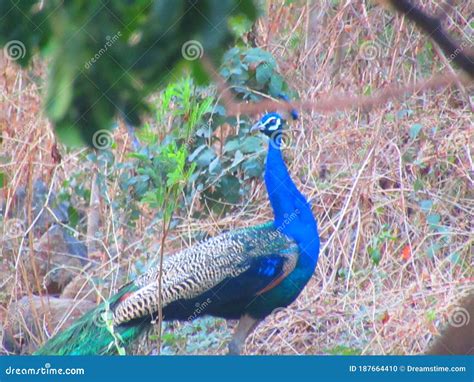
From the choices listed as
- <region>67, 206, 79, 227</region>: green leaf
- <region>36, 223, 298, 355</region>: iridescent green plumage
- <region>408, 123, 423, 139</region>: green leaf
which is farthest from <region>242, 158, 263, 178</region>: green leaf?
<region>67, 206, 79, 227</region>: green leaf

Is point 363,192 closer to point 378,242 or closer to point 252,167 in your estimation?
point 378,242

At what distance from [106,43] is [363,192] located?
2577 mm

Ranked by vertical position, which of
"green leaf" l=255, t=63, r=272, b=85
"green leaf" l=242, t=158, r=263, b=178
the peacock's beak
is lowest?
"green leaf" l=242, t=158, r=263, b=178

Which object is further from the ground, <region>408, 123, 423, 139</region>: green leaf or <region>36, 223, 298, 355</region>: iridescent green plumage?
<region>408, 123, 423, 139</region>: green leaf

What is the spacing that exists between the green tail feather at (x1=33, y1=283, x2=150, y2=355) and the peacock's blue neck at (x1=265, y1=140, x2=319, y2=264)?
2.02 ft

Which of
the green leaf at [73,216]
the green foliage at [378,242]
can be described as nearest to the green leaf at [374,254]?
the green foliage at [378,242]

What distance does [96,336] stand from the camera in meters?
3.58

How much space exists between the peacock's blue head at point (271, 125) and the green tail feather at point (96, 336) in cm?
76

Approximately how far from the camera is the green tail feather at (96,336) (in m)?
3.54

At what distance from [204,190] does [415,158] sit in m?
0.82

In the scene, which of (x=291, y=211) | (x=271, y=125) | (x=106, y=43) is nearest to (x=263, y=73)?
(x=271, y=125)

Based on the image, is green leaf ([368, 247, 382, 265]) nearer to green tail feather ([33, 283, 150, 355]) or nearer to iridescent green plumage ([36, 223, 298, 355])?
iridescent green plumage ([36, 223, 298, 355])

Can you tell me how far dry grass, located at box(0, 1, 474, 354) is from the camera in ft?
11.7

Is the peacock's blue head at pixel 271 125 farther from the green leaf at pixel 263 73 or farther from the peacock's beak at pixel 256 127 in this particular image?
the green leaf at pixel 263 73
